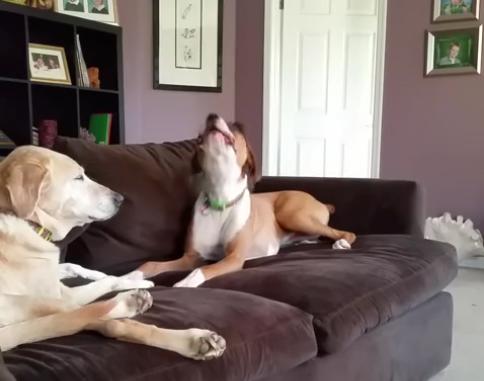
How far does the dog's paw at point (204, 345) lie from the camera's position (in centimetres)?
121

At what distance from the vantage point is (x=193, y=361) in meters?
1.21

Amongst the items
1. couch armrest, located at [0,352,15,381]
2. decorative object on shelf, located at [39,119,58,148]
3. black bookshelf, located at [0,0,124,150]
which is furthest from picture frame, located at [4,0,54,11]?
couch armrest, located at [0,352,15,381]

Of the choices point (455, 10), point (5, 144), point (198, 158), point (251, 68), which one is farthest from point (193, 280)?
point (251, 68)

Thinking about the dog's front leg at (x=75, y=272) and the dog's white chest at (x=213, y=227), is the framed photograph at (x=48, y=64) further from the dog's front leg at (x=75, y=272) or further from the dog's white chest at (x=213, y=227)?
the dog's front leg at (x=75, y=272)

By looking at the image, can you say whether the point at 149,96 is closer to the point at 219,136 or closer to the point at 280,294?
the point at 219,136

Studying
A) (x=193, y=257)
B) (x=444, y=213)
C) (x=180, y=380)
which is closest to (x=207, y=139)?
(x=193, y=257)

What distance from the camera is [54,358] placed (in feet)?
3.60

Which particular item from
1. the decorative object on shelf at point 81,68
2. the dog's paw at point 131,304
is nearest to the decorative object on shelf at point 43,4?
the decorative object on shelf at point 81,68

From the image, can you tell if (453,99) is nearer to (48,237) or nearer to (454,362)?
(454,362)

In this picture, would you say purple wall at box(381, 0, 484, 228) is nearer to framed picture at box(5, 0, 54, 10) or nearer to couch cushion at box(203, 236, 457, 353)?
couch cushion at box(203, 236, 457, 353)

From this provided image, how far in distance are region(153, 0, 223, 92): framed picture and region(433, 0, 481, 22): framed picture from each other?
1.76 m

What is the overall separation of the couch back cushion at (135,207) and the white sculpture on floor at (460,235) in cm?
243

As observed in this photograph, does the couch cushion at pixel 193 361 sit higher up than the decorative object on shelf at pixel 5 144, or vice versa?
the decorative object on shelf at pixel 5 144

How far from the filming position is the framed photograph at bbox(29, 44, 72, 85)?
138 inches
